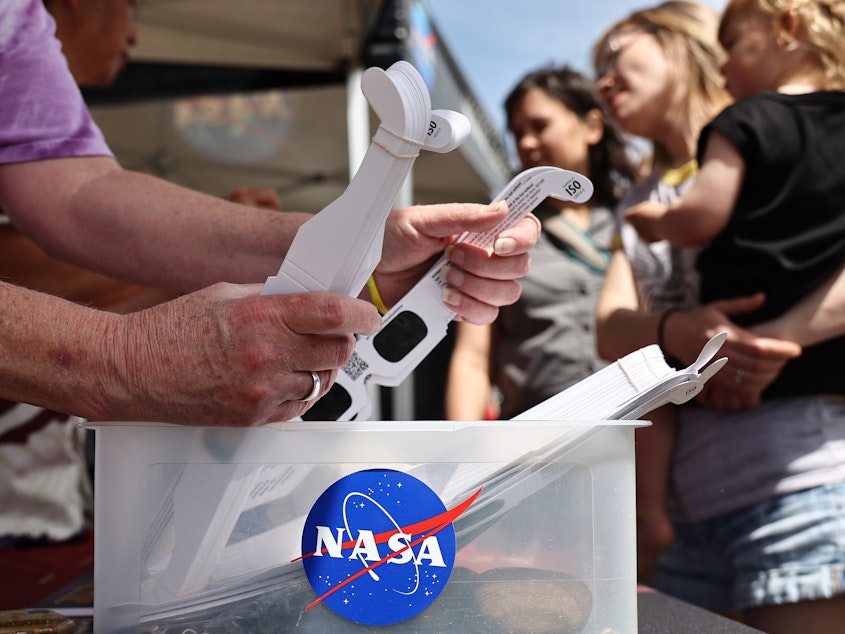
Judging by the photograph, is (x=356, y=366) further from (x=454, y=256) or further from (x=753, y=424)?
(x=753, y=424)

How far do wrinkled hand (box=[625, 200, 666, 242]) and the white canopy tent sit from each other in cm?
64

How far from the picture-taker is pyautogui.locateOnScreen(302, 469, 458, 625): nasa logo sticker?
1.70 feet

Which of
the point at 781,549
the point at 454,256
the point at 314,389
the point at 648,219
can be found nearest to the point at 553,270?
the point at 648,219

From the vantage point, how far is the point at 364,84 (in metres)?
0.48

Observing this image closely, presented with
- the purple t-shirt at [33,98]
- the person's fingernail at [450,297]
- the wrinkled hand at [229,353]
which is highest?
the purple t-shirt at [33,98]

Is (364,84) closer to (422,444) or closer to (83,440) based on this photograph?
(422,444)

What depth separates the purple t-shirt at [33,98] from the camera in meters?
0.84

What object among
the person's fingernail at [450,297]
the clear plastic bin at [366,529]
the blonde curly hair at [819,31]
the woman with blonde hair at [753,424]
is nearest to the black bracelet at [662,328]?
the woman with blonde hair at [753,424]

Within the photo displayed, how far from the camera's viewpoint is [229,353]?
529 mm

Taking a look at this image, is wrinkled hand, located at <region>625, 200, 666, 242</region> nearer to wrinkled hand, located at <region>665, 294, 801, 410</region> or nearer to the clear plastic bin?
wrinkled hand, located at <region>665, 294, 801, 410</region>

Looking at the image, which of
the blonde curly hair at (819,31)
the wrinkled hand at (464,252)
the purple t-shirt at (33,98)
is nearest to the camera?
the wrinkled hand at (464,252)

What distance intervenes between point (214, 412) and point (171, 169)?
14.1ft

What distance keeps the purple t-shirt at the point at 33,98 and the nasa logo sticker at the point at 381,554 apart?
0.55 metres

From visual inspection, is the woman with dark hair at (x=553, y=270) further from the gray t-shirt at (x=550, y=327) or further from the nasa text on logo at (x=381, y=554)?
the nasa text on logo at (x=381, y=554)
